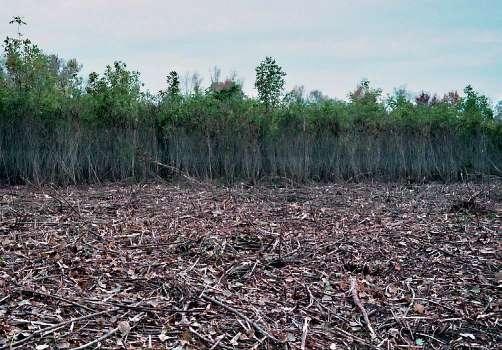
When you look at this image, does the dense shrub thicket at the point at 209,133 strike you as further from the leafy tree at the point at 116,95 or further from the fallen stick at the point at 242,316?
the fallen stick at the point at 242,316

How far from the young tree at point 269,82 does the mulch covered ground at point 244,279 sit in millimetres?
6267

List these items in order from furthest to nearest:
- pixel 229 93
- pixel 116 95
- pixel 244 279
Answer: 1. pixel 229 93
2. pixel 116 95
3. pixel 244 279

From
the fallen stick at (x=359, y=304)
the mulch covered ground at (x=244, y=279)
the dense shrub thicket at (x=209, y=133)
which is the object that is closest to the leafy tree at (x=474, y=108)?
the dense shrub thicket at (x=209, y=133)

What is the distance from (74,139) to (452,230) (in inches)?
275

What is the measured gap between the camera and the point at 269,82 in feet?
38.7

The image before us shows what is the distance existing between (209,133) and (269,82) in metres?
2.33

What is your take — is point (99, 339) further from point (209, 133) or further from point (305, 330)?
point (209, 133)

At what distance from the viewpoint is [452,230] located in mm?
5035

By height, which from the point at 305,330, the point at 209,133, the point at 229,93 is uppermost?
the point at 229,93

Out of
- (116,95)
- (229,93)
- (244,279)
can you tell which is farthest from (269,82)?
(244,279)

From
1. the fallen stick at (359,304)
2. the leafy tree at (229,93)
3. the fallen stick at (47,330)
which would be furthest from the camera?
the leafy tree at (229,93)

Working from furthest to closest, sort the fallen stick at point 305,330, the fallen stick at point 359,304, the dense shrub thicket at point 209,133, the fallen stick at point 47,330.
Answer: the dense shrub thicket at point 209,133
the fallen stick at point 359,304
the fallen stick at point 305,330
the fallen stick at point 47,330

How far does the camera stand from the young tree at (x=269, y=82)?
11.8 meters

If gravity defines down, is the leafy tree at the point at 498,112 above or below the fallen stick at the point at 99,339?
above
